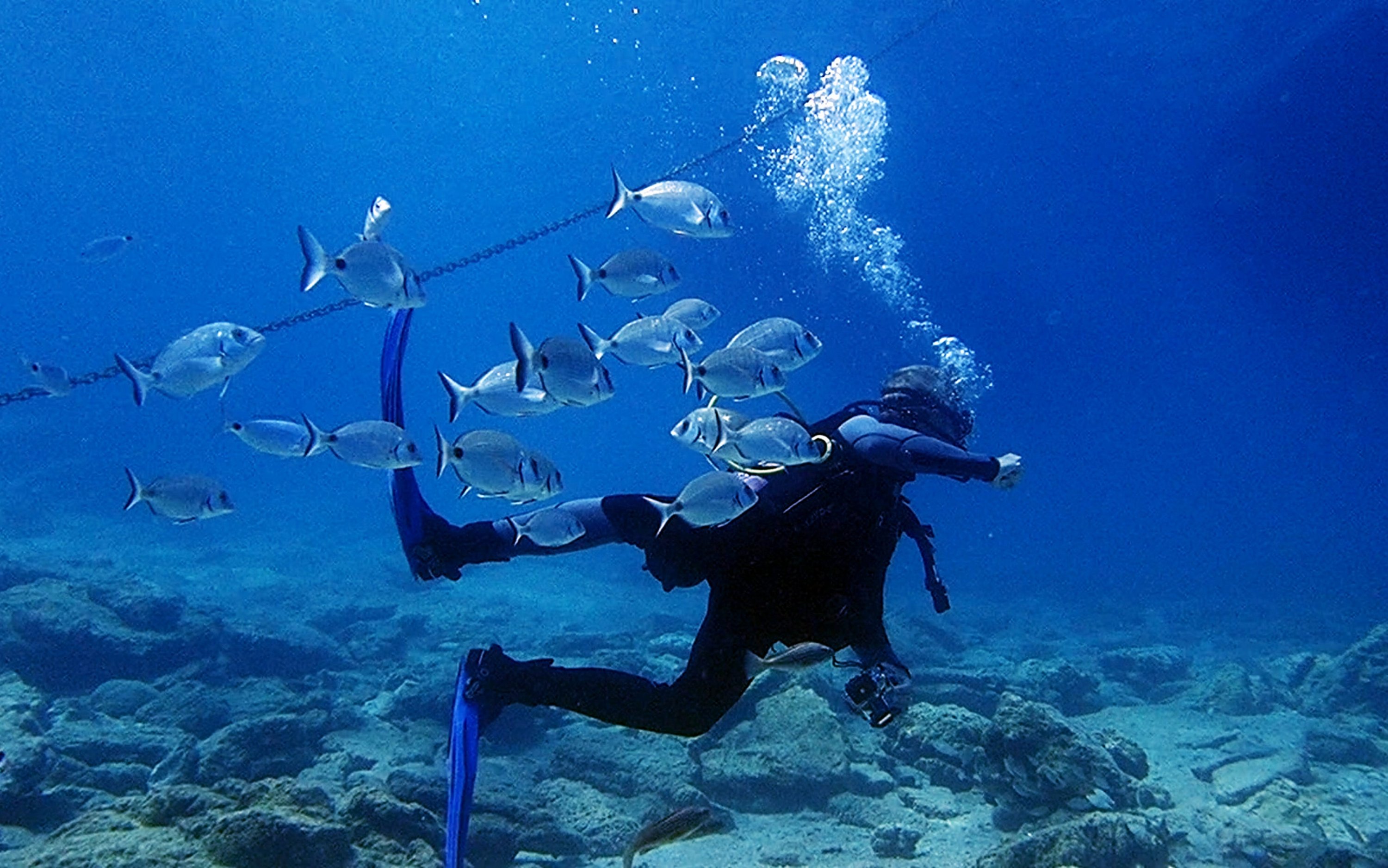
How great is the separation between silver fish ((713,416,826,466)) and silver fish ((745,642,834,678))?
3.09 ft

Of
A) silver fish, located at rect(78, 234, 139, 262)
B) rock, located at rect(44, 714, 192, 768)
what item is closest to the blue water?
silver fish, located at rect(78, 234, 139, 262)

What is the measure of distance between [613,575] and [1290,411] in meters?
71.2

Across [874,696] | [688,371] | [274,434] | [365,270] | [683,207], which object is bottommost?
[874,696]

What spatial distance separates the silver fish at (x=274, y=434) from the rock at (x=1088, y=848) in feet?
16.7

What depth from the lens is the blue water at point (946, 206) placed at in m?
26.0

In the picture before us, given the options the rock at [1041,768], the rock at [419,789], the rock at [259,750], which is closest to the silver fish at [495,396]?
the rock at [419,789]

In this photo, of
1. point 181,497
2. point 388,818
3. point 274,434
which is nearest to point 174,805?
point 388,818

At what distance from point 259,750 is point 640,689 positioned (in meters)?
4.75

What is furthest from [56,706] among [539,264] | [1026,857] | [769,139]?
[539,264]

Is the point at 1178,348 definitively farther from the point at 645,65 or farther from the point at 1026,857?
the point at 1026,857

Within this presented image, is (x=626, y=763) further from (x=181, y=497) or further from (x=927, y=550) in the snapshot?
(x=181, y=497)

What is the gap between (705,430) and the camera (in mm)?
3748

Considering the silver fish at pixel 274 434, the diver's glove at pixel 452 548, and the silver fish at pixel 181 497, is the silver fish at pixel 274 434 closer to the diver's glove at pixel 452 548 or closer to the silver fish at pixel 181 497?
the silver fish at pixel 181 497

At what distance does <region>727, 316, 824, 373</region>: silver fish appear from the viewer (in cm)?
421
